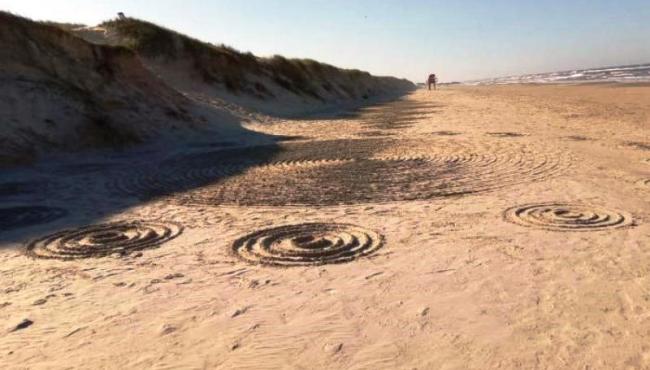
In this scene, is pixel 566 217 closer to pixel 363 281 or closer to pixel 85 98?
pixel 363 281

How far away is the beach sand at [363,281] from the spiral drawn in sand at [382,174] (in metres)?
0.07

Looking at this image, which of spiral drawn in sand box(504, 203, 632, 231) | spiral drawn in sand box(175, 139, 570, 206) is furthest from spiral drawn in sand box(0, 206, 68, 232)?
spiral drawn in sand box(504, 203, 632, 231)

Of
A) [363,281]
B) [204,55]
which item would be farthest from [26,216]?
[204,55]

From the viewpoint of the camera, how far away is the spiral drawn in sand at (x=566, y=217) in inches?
207

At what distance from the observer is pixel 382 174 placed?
28.7ft

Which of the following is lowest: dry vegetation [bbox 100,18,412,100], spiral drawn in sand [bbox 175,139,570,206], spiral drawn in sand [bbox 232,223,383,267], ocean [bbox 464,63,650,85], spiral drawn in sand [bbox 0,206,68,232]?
spiral drawn in sand [bbox 232,223,383,267]

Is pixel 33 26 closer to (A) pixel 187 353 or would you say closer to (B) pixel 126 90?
(B) pixel 126 90

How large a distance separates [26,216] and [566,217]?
616cm

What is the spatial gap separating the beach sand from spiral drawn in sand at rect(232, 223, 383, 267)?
33mm

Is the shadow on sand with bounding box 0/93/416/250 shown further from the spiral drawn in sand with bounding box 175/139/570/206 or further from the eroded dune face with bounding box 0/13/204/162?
the eroded dune face with bounding box 0/13/204/162

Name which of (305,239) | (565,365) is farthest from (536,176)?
(565,365)

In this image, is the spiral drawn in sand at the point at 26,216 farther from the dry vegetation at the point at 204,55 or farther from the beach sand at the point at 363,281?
the dry vegetation at the point at 204,55

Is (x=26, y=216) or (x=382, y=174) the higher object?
(x=26, y=216)

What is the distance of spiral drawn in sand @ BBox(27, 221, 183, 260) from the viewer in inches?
204
